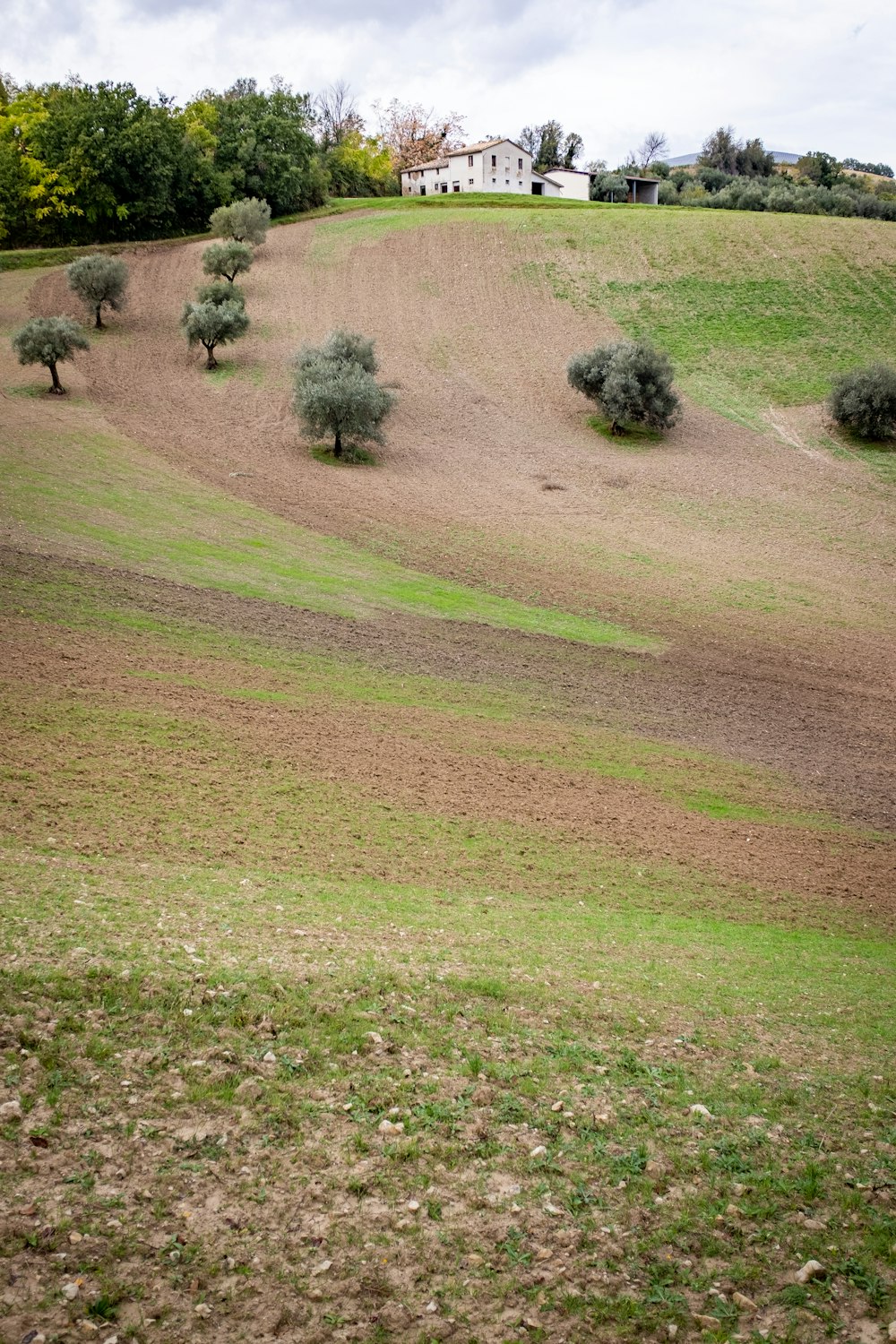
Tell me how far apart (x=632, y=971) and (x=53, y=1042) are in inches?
252

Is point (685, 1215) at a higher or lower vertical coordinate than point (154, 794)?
lower

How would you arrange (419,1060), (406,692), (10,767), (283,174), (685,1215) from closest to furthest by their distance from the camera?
Result: (685,1215) < (419,1060) < (10,767) < (406,692) < (283,174)

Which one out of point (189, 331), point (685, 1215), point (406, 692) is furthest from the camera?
point (189, 331)

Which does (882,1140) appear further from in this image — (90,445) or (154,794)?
(90,445)

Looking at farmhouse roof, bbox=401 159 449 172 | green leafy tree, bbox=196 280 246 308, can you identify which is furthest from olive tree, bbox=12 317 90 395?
farmhouse roof, bbox=401 159 449 172

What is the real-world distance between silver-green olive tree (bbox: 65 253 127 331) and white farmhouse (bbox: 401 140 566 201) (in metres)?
67.6

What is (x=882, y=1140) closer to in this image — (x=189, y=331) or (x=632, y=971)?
(x=632, y=971)

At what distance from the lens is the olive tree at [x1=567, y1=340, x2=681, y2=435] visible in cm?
4647

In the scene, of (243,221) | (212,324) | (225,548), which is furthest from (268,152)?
(225,548)

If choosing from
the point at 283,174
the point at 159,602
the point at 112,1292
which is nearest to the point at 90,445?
the point at 159,602

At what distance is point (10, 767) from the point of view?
13.1m

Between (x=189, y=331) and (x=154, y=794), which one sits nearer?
(x=154, y=794)

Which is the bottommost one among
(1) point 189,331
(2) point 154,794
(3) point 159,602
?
(2) point 154,794

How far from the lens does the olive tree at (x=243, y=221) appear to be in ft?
230
